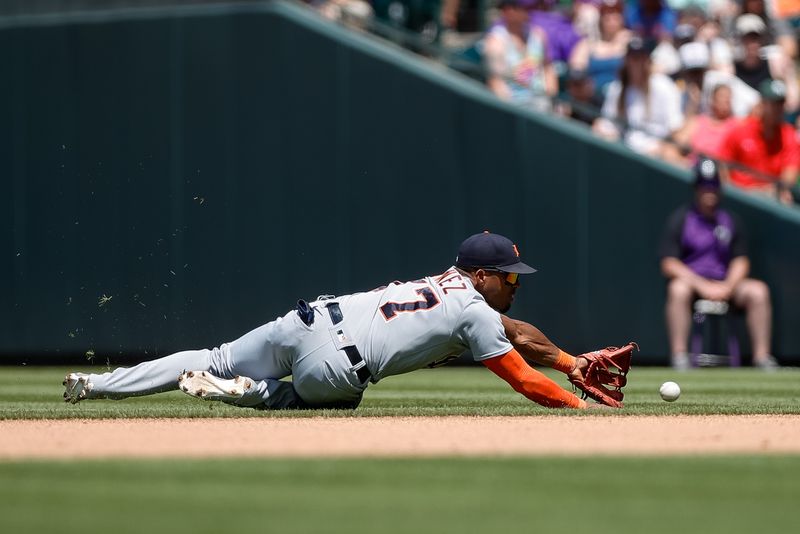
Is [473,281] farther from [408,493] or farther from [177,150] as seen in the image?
[177,150]

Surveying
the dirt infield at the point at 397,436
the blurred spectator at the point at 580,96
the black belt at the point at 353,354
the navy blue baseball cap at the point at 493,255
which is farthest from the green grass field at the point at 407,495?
the blurred spectator at the point at 580,96

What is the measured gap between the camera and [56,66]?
1491cm

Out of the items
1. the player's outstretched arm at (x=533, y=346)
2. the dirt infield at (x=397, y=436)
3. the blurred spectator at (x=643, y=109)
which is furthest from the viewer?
the blurred spectator at (x=643, y=109)

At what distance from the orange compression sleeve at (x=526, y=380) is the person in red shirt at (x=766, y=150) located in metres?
6.92

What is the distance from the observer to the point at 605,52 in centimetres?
1534

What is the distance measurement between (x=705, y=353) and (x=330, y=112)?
14.1ft

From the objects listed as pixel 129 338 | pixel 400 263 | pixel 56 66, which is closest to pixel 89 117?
pixel 56 66

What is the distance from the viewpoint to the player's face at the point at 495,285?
776 cm

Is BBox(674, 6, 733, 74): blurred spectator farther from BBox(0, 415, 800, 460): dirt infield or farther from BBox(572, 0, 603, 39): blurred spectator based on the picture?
BBox(0, 415, 800, 460): dirt infield

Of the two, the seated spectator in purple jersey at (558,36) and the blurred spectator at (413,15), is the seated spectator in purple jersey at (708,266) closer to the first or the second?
the seated spectator in purple jersey at (558,36)

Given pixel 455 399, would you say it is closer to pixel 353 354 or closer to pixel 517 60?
pixel 353 354

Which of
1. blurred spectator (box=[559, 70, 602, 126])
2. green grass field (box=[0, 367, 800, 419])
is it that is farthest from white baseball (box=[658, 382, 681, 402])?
blurred spectator (box=[559, 70, 602, 126])

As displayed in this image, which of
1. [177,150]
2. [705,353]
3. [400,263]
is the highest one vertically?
[177,150]

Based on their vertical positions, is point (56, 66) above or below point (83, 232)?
above
